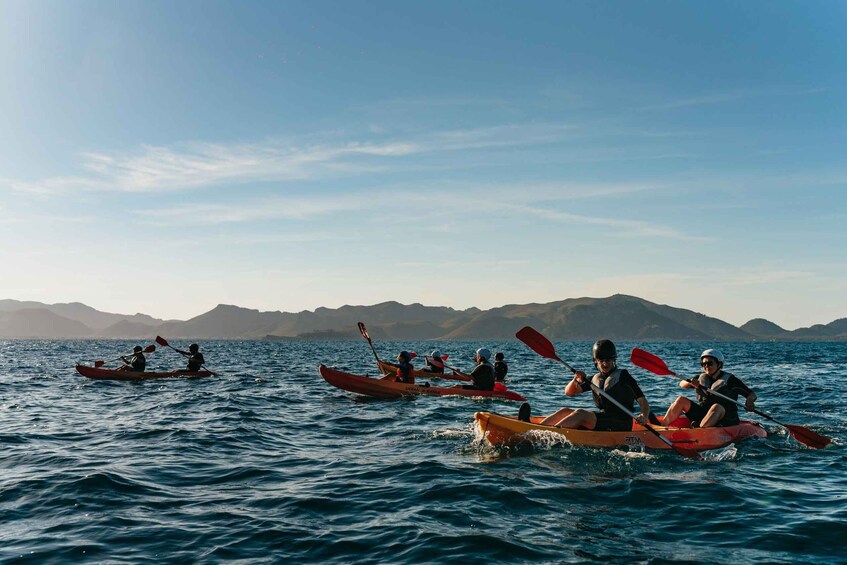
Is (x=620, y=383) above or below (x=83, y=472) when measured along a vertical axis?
above

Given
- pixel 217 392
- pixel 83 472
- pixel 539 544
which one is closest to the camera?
pixel 539 544

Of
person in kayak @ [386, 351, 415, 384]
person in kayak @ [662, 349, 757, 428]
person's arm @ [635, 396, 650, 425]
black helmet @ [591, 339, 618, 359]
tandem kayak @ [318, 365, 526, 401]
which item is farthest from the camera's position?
person in kayak @ [386, 351, 415, 384]

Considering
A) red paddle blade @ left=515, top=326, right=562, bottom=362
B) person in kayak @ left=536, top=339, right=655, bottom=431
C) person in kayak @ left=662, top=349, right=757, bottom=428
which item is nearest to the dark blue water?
person in kayak @ left=536, top=339, right=655, bottom=431

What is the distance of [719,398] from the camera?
41.6 feet

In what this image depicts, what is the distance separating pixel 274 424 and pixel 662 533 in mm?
10467

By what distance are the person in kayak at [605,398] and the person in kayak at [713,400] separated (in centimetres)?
200

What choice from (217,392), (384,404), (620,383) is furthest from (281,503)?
(217,392)

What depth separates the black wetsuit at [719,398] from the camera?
41.2ft

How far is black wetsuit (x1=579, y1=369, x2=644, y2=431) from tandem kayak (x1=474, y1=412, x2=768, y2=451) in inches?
8.6

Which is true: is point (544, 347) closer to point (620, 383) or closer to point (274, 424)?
point (620, 383)

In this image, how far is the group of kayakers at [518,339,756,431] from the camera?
11156mm

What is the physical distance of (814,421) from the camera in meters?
15.9

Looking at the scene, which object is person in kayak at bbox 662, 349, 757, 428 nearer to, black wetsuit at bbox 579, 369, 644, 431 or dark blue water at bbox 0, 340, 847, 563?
dark blue water at bbox 0, 340, 847, 563

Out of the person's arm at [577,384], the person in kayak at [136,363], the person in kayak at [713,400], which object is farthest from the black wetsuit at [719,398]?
the person in kayak at [136,363]
